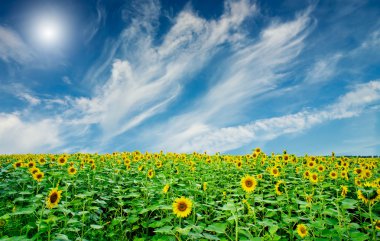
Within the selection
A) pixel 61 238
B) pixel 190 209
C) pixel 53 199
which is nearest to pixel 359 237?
pixel 190 209

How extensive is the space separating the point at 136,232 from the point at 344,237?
4133 millimetres

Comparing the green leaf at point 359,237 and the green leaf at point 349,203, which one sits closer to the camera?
the green leaf at point 359,237

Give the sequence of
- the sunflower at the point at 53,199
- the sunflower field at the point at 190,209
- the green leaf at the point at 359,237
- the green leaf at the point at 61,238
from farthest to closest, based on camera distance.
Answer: the sunflower at the point at 53,199 < the sunflower field at the point at 190,209 < the green leaf at the point at 359,237 < the green leaf at the point at 61,238

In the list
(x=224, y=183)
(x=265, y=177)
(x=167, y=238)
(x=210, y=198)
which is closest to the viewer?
(x=167, y=238)

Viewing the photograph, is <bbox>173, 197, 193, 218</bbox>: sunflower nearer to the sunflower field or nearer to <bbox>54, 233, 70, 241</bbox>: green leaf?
the sunflower field

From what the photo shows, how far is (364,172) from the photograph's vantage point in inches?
341

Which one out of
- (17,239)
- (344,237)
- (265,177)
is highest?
(265,177)

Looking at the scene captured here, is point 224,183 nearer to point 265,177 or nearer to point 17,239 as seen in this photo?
point 265,177

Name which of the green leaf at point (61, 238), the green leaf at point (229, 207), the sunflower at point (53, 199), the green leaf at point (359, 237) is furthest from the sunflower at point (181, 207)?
the green leaf at point (359, 237)

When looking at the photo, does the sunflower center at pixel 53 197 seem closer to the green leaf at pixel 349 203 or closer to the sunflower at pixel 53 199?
the sunflower at pixel 53 199

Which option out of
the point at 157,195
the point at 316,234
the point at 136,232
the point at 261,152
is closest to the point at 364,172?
the point at 261,152

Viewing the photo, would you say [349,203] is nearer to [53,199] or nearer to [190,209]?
[190,209]

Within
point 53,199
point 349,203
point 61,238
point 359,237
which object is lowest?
point 359,237

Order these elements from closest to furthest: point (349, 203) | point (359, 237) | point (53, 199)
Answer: point (359, 237) < point (349, 203) < point (53, 199)
